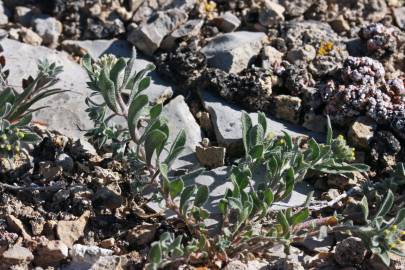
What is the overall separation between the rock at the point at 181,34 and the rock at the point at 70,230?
178cm

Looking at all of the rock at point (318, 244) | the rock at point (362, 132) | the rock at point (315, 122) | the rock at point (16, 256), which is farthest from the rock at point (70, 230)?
the rock at point (362, 132)

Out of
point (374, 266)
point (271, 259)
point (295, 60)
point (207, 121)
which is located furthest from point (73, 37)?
point (374, 266)

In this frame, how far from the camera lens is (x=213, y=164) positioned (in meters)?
4.98

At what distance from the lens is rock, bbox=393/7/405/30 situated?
6.02 m

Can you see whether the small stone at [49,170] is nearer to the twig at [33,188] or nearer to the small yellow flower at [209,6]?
the twig at [33,188]

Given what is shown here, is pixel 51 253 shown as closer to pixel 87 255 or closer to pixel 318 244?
pixel 87 255

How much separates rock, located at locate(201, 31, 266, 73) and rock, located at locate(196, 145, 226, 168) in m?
0.76

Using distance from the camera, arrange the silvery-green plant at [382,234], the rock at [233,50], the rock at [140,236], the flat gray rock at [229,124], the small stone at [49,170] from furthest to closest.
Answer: the rock at [233,50], the flat gray rock at [229,124], the small stone at [49,170], the rock at [140,236], the silvery-green plant at [382,234]

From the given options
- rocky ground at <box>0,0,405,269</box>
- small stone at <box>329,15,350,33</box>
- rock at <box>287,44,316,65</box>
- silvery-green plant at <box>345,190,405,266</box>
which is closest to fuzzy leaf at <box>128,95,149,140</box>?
rocky ground at <box>0,0,405,269</box>

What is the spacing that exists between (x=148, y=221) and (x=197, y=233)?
449 millimetres

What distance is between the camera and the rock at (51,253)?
4270 mm

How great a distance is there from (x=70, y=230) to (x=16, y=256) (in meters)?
0.36

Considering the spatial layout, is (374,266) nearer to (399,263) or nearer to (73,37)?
(399,263)

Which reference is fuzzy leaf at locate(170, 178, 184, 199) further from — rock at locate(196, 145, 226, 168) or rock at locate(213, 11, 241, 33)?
rock at locate(213, 11, 241, 33)
